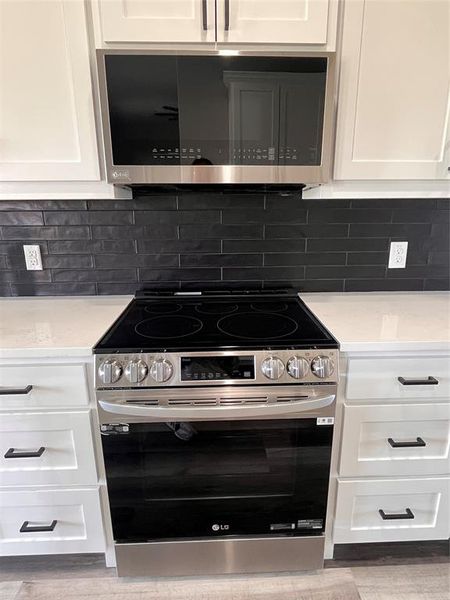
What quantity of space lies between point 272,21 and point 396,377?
126 centimetres

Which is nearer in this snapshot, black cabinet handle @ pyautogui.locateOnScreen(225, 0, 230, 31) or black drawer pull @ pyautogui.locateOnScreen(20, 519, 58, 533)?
black cabinet handle @ pyautogui.locateOnScreen(225, 0, 230, 31)

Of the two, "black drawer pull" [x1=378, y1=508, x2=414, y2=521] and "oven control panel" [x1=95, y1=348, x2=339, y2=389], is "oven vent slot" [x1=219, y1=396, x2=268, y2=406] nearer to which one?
"oven control panel" [x1=95, y1=348, x2=339, y2=389]

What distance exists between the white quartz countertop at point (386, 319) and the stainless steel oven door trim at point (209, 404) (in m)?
0.26

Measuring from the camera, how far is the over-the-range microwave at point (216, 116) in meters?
1.16

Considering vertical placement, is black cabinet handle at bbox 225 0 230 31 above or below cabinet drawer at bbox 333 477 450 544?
above

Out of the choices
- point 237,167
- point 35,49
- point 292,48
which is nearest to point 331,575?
point 237,167

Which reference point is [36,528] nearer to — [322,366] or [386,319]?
[322,366]

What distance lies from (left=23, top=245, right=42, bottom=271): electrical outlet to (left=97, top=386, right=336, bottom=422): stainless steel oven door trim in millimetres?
829

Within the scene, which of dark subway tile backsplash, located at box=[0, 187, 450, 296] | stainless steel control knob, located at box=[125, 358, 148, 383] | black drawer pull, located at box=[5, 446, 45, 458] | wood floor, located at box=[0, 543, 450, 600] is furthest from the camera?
dark subway tile backsplash, located at box=[0, 187, 450, 296]

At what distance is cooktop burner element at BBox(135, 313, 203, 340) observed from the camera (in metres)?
1.27

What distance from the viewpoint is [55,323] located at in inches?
54.3

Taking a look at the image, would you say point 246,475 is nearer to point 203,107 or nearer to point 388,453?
point 388,453

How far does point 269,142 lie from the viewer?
1.23 metres

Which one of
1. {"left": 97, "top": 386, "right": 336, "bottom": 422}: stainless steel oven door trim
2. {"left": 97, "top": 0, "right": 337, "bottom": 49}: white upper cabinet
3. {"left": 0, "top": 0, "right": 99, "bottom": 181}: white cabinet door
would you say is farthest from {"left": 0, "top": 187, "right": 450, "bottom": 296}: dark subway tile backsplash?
{"left": 97, "top": 386, "right": 336, "bottom": 422}: stainless steel oven door trim
